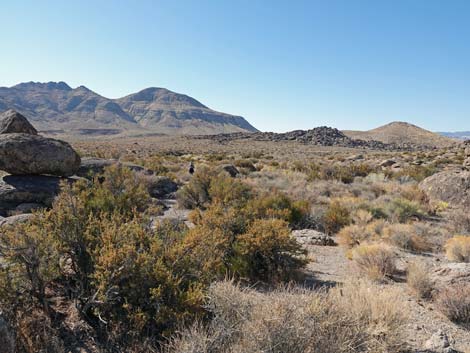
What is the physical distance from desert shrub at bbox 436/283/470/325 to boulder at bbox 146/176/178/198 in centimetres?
1216

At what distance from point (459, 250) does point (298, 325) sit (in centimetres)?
589

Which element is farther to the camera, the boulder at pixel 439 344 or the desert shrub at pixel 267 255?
the desert shrub at pixel 267 255

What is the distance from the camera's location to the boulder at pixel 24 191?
10805 millimetres

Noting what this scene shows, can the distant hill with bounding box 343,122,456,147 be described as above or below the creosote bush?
above

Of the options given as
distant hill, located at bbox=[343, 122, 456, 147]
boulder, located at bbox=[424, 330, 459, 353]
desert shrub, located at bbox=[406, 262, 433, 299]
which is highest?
distant hill, located at bbox=[343, 122, 456, 147]

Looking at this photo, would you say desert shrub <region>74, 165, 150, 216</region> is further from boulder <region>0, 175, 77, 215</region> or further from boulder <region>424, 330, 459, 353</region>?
boulder <region>424, 330, 459, 353</region>

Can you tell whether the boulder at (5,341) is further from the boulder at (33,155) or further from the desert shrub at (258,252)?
the boulder at (33,155)

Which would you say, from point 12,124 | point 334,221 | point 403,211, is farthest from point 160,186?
point 403,211

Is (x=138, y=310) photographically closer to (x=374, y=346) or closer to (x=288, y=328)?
(x=288, y=328)

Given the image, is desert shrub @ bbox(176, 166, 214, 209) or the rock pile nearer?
the rock pile

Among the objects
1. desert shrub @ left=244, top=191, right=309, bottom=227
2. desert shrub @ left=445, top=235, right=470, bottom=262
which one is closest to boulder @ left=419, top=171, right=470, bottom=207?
desert shrub @ left=445, top=235, right=470, bottom=262

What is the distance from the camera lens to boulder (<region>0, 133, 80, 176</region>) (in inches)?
444

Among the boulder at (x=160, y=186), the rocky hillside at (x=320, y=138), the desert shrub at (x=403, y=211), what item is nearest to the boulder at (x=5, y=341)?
the desert shrub at (x=403, y=211)

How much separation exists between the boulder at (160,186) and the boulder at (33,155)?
149 inches
